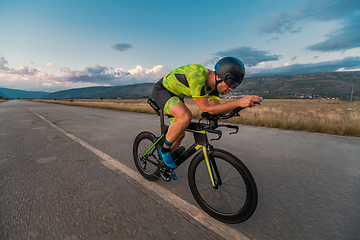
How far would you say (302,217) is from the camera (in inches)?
80.4

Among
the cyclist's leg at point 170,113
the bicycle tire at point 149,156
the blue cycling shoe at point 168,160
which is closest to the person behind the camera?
the cyclist's leg at point 170,113

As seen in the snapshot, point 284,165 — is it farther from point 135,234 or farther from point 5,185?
point 5,185

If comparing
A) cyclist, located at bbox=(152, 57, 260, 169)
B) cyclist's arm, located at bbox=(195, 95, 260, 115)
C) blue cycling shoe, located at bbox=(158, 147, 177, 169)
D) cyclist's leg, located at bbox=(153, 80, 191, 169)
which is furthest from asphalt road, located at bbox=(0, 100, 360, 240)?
cyclist's arm, located at bbox=(195, 95, 260, 115)

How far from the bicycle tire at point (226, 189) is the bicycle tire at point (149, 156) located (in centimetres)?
85

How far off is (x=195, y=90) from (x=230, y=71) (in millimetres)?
426

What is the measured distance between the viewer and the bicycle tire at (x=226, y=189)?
71.9 inches

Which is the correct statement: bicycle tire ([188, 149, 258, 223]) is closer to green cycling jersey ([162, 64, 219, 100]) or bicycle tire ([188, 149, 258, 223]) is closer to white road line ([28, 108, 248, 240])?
white road line ([28, 108, 248, 240])

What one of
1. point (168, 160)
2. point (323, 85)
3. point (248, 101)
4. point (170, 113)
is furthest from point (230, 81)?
point (323, 85)

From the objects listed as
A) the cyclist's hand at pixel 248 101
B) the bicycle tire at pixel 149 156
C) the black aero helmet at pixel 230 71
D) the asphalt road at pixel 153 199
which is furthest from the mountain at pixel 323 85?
the cyclist's hand at pixel 248 101

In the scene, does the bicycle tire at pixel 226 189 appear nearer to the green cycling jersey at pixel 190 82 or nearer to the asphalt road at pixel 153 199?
the asphalt road at pixel 153 199

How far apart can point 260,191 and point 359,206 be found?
1082 mm

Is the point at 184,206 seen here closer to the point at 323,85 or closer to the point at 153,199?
the point at 153,199

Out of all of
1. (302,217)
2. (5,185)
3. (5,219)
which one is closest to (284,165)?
(302,217)

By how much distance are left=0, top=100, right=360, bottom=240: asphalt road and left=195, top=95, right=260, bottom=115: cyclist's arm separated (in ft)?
3.79
